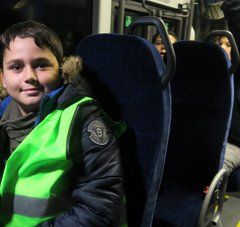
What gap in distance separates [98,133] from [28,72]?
1.03 ft

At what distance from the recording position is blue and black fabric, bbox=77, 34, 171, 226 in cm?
132

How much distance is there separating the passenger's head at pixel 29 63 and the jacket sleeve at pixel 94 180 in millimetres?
197

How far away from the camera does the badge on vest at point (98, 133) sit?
112cm

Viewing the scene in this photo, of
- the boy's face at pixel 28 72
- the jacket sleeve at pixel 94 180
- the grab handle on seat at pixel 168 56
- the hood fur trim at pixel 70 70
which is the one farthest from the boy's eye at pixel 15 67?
the grab handle on seat at pixel 168 56

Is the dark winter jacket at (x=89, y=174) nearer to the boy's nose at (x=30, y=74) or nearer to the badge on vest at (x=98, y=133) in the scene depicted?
the badge on vest at (x=98, y=133)

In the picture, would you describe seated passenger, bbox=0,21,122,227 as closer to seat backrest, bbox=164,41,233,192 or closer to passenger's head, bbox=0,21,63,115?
passenger's head, bbox=0,21,63,115

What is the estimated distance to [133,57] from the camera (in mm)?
1360

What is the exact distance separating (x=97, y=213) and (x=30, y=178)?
0.22 meters

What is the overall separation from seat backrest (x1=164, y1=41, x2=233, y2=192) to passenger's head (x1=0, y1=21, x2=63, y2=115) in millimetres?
835

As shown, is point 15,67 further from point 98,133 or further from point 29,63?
point 98,133

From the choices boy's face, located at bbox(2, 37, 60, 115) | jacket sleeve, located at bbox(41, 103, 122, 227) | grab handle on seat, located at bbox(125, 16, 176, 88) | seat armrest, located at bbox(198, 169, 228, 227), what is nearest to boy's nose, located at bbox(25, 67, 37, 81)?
boy's face, located at bbox(2, 37, 60, 115)

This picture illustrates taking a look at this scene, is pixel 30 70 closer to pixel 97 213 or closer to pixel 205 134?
pixel 97 213

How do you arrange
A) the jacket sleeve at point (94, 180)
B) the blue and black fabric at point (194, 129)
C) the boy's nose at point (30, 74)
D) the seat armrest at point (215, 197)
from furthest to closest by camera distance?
the blue and black fabric at point (194, 129), the seat armrest at point (215, 197), the boy's nose at point (30, 74), the jacket sleeve at point (94, 180)

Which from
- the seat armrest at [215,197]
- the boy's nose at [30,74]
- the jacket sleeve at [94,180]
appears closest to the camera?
the jacket sleeve at [94,180]
